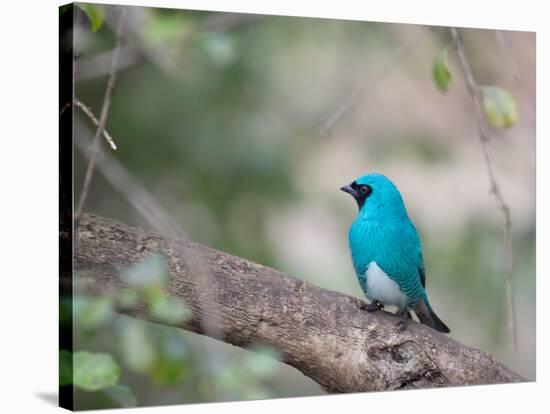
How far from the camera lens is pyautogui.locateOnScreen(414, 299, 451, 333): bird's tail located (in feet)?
16.5

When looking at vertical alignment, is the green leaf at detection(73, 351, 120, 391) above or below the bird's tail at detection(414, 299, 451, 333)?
below

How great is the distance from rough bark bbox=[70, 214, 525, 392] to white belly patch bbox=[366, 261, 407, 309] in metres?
0.13

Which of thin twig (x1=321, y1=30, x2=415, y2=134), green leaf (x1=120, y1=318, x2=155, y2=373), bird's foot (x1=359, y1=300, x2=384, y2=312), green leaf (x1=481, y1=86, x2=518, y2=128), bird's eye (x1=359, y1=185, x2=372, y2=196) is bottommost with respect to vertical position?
green leaf (x1=120, y1=318, x2=155, y2=373)

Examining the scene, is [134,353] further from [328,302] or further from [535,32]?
[535,32]

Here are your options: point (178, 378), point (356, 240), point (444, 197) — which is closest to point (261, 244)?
point (356, 240)

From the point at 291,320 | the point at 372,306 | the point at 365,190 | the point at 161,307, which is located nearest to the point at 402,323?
the point at 372,306

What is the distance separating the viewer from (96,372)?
2.72m

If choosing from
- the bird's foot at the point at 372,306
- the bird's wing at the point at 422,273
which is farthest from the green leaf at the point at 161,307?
the bird's wing at the point at 422,273

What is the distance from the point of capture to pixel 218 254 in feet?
13.9

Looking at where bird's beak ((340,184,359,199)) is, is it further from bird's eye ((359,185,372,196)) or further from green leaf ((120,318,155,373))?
green leaf ((120,318,155,373))

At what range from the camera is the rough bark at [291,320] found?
397 centimetres

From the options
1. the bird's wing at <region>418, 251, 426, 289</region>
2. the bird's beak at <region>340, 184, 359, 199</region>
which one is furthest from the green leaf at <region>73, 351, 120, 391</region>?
the bird's wing at <region>418, 251, 426, 289</region>

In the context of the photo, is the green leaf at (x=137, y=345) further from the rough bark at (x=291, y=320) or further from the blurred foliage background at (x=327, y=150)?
the blurred foliage background at (x=327, y=150)

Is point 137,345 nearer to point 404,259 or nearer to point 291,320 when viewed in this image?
point 291,320
